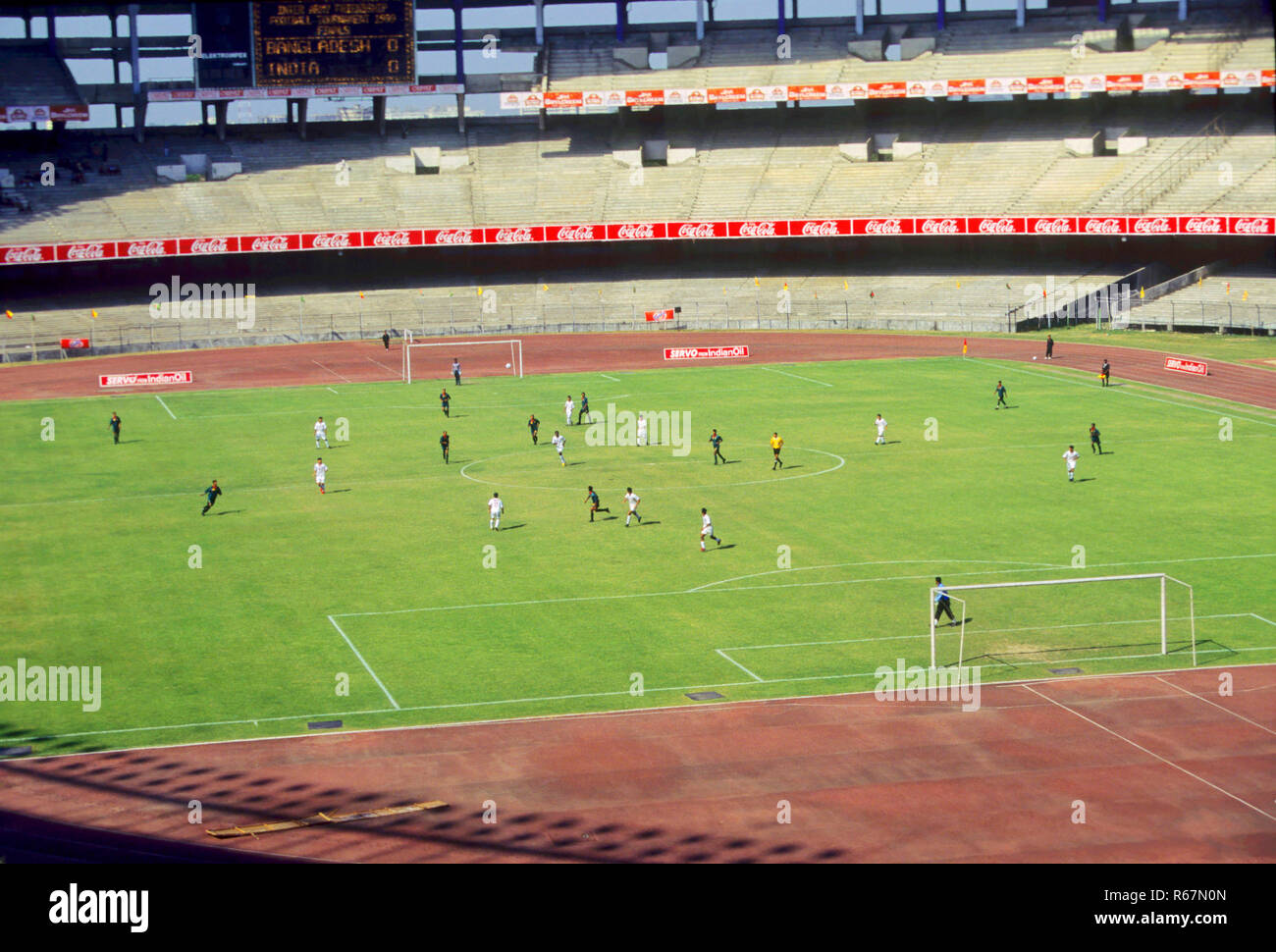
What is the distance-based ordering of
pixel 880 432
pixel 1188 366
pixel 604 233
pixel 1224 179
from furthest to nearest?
pixel 604 233
pixel 1224 179
pixel 1188 366
pixel 880 432

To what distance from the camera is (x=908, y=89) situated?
10306 centimetres

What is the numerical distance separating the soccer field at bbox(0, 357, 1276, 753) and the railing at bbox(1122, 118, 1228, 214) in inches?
1191

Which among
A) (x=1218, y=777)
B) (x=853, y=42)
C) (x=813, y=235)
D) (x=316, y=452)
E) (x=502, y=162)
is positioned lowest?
(x=1218, y=777)

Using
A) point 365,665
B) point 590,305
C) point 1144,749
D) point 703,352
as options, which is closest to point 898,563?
point 1144,749

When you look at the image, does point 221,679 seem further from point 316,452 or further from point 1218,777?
point 316,452

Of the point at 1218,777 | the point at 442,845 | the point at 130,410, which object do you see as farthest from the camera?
the point at 130,410

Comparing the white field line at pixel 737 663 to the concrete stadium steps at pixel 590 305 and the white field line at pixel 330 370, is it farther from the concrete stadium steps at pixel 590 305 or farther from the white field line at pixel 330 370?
the concrete stadium steps at pixel 590 305

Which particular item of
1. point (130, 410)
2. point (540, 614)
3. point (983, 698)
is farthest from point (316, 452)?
point (983, 698)

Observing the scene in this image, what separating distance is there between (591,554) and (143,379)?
154ft

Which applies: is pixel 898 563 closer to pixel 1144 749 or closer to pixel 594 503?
pixel 594 503

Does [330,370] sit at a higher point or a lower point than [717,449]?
higher

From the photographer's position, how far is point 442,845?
2144 cm
